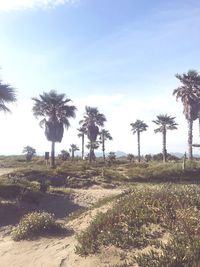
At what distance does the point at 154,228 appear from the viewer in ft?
36.0

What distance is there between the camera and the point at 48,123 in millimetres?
54406

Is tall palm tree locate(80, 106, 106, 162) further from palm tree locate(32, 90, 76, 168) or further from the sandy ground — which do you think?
the sandy ground

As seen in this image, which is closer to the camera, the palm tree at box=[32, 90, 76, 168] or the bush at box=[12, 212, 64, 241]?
the bush at box=[12, 212, 64, 241]

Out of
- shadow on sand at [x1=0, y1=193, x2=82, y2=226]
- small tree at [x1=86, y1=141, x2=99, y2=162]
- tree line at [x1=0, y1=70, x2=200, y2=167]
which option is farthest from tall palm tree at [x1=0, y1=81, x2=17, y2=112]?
small tree at [x1=86, y1=141, x2=99, y2=162]

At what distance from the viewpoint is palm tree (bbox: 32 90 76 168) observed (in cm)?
5362

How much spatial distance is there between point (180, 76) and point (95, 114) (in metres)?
19.6

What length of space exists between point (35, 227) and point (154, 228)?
178 inches

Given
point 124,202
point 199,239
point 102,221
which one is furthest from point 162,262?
point 124,202

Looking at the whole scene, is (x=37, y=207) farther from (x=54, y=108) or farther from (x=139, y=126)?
(x=139, y=126)

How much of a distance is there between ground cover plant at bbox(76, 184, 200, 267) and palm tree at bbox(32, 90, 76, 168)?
4145 cm

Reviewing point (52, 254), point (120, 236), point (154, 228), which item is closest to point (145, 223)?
point (154, 228)

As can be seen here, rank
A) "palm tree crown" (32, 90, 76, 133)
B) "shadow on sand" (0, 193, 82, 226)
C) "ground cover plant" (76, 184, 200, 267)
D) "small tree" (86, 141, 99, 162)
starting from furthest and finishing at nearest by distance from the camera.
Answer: "small tree" (86, 141, 99, 162) → "palm tree crown" (32, 90, 76, 133) → "shadow on sand" (0, 193, 82, 226) → "ground cover plant" (76, 184, 200, 267)

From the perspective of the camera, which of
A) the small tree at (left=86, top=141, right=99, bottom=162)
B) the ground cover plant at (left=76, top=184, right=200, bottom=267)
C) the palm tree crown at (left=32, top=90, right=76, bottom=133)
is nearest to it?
the ground cover plant at (left=76, top=184, right=200, bottom=267)

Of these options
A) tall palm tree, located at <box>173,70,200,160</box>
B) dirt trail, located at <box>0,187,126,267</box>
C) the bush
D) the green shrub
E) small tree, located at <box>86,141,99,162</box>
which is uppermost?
tall palm tree, located at <box>173,70,200,160</box>
